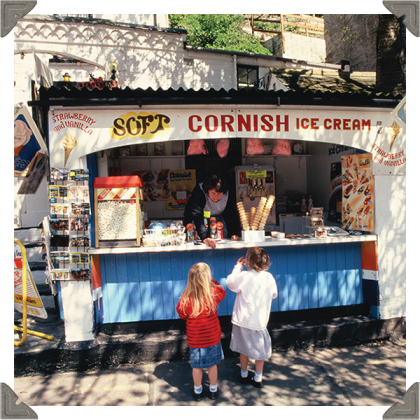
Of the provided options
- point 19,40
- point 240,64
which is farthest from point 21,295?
point 240,64

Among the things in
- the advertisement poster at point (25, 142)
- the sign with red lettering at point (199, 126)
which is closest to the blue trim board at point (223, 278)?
the sign with red lettering at point (199, 126)

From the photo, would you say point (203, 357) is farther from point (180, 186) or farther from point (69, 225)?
point (180, 186)

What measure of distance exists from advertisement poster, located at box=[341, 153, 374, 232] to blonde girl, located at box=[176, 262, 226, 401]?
262 cm

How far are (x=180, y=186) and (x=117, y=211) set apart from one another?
3.32 metres

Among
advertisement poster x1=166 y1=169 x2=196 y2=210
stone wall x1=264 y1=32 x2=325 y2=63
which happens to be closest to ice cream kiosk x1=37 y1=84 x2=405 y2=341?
advertisement poster x1=166 y1=169 x2=196 y2=210

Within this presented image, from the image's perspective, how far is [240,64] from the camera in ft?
36.1

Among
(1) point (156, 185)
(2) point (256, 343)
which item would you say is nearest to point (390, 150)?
(2) point (256, 343)

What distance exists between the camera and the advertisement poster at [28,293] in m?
4.26

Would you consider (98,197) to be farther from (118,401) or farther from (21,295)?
(118,401)

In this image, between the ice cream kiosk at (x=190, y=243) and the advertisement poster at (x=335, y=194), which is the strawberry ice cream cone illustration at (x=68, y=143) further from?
the advertisement poster at (x=335, y=194)

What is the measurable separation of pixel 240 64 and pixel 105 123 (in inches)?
329

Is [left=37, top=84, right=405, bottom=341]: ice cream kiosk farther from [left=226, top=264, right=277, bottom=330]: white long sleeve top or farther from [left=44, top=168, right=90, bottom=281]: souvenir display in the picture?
[left=226, top=264, right=277, bottom=330]: white long sleeve top

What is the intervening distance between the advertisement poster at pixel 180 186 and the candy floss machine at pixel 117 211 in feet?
10.4
